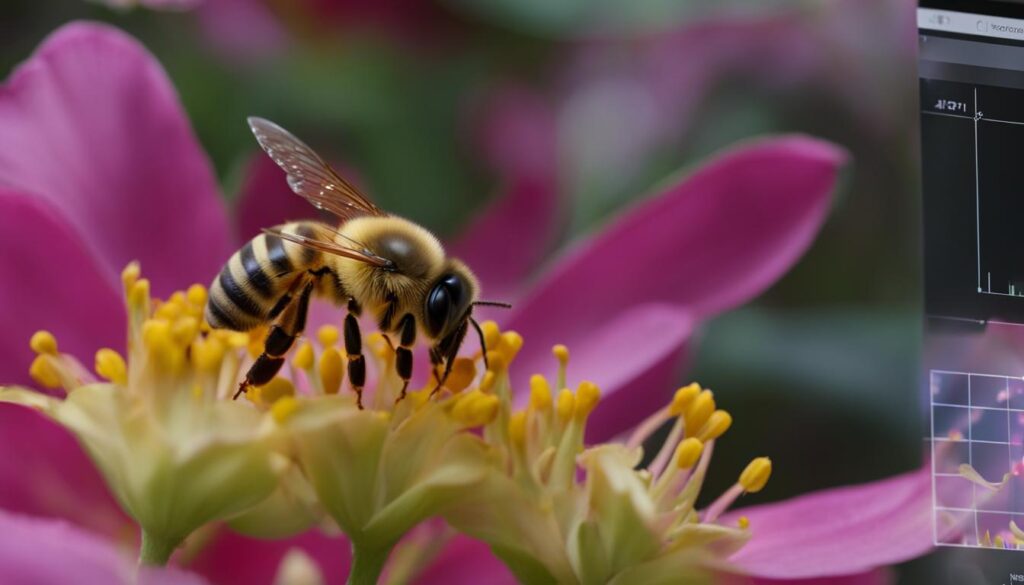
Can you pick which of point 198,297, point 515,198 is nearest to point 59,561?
point 198,297

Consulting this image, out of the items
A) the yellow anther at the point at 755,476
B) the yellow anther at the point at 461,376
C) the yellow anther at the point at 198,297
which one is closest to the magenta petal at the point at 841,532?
the yellow anther at the point at 755,476

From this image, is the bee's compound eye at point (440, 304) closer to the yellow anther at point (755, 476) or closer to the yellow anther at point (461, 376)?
the yellow anther at point (461, 376)

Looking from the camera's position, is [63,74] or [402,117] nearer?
[63,74]

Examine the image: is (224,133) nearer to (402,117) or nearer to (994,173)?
(402,117)

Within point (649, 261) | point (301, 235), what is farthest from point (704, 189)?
point (301, 235)
